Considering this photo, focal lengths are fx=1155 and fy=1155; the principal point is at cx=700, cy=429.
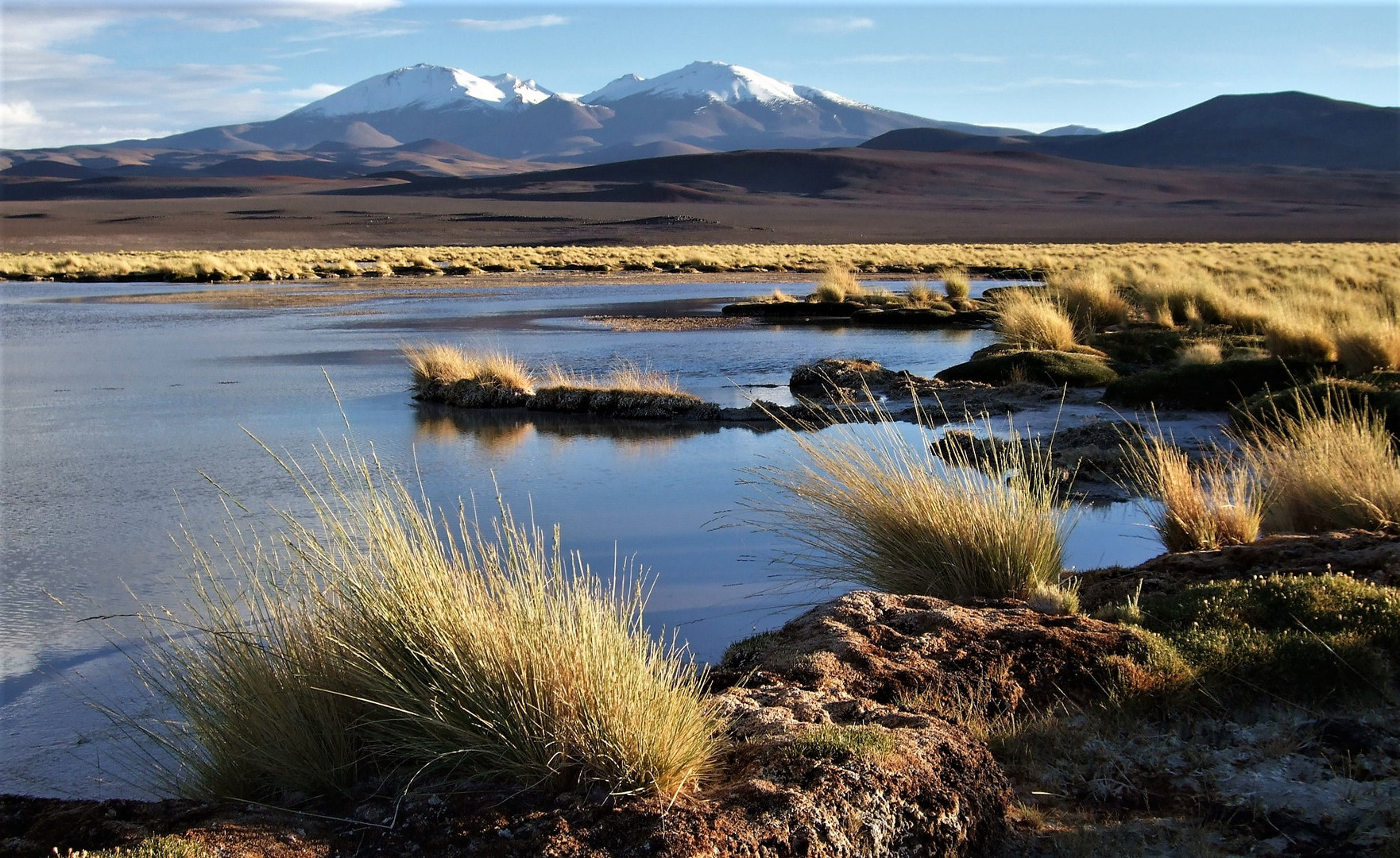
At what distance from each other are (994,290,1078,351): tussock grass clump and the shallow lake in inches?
44.0

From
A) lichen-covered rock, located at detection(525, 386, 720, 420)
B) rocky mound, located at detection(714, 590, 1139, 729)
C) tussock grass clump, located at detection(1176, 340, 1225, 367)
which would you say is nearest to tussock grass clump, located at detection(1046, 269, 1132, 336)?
tussock grass clump, located at detection(1176, 340, 1225, 367)

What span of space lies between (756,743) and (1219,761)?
1.59m

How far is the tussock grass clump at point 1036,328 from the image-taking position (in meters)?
15.1

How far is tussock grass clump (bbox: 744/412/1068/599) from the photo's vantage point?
5.54 m

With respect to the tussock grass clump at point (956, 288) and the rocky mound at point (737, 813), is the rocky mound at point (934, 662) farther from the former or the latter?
the tussock grass clump at point (956, 288)

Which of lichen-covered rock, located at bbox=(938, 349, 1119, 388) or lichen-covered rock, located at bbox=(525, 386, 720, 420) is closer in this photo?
lichen-covered rock, located at bbox=(525, 386, 720, 420)

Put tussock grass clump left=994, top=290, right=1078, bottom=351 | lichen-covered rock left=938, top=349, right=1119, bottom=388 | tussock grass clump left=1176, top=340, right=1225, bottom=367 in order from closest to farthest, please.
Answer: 1. tussock grass clump left=1176, top=340, right=1225, bottom=367
2. lichen-covered rock left=938, top=349, right=1119, bottom=388
3. tussock grass clump left=994, top=290, right=1078, bottom=351

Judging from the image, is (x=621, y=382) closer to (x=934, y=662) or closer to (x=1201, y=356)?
(x=1201, y=356)

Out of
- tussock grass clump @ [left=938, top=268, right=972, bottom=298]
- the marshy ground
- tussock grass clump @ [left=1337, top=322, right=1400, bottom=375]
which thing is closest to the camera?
the marshy ground

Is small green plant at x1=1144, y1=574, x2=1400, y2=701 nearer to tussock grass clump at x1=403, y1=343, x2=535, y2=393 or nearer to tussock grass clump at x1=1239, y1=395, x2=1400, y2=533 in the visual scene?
tussock grass clump at x1=1239, y1=395, x2=1400, y2=533

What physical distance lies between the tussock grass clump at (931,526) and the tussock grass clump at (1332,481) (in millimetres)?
1571

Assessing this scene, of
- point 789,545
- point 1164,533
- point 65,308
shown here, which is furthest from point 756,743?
point 65,308

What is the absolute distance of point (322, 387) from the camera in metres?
13.7

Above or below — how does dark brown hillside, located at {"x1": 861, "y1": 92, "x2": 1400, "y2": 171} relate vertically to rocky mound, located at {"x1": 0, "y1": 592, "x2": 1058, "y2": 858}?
above
